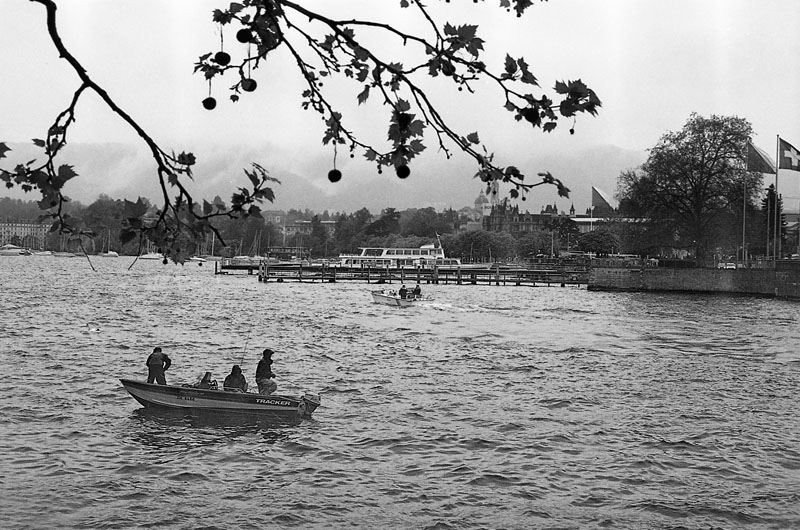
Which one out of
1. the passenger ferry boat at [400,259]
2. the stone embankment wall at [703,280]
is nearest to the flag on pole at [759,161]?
the stone embankment wall at [703,280]

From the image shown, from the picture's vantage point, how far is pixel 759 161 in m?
73.3

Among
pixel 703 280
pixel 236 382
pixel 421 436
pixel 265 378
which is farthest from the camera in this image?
pixel 703 280

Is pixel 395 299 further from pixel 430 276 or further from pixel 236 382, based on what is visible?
pixel 430 276

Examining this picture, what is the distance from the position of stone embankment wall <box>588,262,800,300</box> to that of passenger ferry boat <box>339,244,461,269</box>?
43258 mm

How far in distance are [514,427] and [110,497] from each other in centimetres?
1077

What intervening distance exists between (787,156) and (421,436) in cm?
5475

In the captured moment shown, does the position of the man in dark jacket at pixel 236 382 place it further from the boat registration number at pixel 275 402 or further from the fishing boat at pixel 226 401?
the boat registration number at pixel 275 402

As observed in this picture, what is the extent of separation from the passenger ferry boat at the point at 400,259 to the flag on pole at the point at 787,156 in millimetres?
71311

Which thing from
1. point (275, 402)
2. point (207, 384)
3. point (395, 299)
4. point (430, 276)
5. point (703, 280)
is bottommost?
point (275, 402)

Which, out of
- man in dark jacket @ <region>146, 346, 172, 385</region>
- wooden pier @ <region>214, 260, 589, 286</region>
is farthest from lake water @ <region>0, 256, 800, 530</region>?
wooden pier @ <region>214, 260, 589, 286</region>

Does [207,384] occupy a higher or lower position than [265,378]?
lower

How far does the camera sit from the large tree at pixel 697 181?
3460 inches

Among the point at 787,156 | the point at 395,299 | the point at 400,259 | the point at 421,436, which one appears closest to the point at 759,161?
the point at 787,156

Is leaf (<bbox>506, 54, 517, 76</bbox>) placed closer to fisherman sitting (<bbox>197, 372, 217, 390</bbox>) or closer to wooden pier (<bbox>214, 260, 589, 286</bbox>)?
fisherman sitting (<bbox>197, 372, 217, 390</bbox>)
